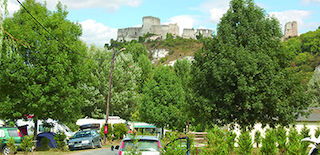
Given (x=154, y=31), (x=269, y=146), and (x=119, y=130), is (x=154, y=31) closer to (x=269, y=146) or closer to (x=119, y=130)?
(x=119, y=130)

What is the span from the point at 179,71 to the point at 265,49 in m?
46.6

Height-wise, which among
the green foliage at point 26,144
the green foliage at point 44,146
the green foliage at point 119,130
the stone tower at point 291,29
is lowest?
the green foliage at point 119,130

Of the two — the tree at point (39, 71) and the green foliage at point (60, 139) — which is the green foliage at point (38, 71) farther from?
the green foliage at point (60, 139)

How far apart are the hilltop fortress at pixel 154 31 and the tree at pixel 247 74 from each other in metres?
153

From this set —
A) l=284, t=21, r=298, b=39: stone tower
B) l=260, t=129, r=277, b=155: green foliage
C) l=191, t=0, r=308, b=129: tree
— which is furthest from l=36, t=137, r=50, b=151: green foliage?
l=284, t=21, r=298, b=39: stone tower

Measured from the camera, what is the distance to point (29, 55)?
19422 millimetres

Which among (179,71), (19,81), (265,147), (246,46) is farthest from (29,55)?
(179,71)

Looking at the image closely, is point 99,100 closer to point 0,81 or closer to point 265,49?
point 0,81

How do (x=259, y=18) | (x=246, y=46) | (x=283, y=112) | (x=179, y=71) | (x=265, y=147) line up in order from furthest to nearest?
(x=179, y=71) → (x=259, y=18) → (x=246, y=46) → (x=283, y=112) → (x=265, y=147)

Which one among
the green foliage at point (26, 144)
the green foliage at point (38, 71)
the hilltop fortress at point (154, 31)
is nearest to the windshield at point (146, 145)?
the green foliage at point (26, 144)

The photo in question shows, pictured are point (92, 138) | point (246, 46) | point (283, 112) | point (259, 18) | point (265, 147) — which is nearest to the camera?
point (265, 147)

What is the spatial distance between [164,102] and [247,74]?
19.5 m

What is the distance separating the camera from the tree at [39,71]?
18.6 metres

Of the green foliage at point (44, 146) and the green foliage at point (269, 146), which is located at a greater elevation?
the green foliage at point (269, 146)
